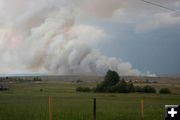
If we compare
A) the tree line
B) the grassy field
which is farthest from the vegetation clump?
the grassy field

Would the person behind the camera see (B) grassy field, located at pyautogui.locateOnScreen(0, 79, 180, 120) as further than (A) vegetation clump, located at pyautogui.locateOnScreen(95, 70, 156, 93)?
No

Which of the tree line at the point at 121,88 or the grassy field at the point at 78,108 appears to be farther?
the tree line at the point at 121,88

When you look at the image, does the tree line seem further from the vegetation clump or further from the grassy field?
the grassy field

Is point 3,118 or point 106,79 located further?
point 106,79

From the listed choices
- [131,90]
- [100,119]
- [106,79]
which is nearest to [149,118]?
[100,119]

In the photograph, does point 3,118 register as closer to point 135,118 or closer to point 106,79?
point 135,118

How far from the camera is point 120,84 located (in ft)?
348

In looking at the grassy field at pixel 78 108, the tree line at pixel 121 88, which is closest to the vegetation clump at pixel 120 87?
the tree line at pixel 121 88

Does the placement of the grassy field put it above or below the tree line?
below

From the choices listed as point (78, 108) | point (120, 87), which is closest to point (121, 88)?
point (120, 87)

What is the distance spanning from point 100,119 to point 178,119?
13225 mm

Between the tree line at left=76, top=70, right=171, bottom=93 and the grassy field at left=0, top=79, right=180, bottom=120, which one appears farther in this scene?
the tree line at left=76, top=70, right=171, bottom=93

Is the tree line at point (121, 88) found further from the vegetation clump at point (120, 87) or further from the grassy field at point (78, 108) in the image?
the grassy field at point (78, 108)

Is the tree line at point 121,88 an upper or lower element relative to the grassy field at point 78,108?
upper
